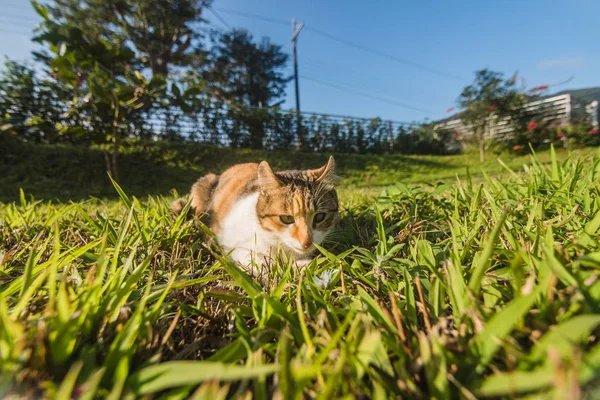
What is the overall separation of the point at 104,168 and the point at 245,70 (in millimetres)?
14945

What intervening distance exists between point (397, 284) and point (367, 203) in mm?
1341

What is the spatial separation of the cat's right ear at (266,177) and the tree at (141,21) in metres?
12.6

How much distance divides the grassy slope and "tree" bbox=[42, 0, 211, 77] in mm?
7182

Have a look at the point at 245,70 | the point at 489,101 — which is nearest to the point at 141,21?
the point at 245,70

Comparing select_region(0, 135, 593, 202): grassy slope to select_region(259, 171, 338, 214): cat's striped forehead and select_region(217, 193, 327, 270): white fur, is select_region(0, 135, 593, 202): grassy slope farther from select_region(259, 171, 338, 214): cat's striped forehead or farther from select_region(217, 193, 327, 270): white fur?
select_region(217, 193, 327, 270): white fur

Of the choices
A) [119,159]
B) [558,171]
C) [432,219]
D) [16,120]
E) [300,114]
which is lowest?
[432,219]

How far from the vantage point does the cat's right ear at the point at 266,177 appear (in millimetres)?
1554

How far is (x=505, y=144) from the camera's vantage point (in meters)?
11.1

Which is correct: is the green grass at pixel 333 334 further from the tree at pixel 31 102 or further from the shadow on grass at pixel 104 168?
the tree at pixel 31 102

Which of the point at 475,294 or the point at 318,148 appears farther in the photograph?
the point at 318,148

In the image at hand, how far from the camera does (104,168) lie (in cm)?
573

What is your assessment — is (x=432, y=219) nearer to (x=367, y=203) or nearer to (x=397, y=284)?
(x=397, y=284)

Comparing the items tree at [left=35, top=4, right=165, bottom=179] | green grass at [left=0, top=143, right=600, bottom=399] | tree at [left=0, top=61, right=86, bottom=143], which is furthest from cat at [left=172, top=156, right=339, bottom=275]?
tree at [left=0, top=61, right=86, bottom=143]

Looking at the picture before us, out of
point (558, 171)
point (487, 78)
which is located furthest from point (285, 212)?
point (487, 78)
